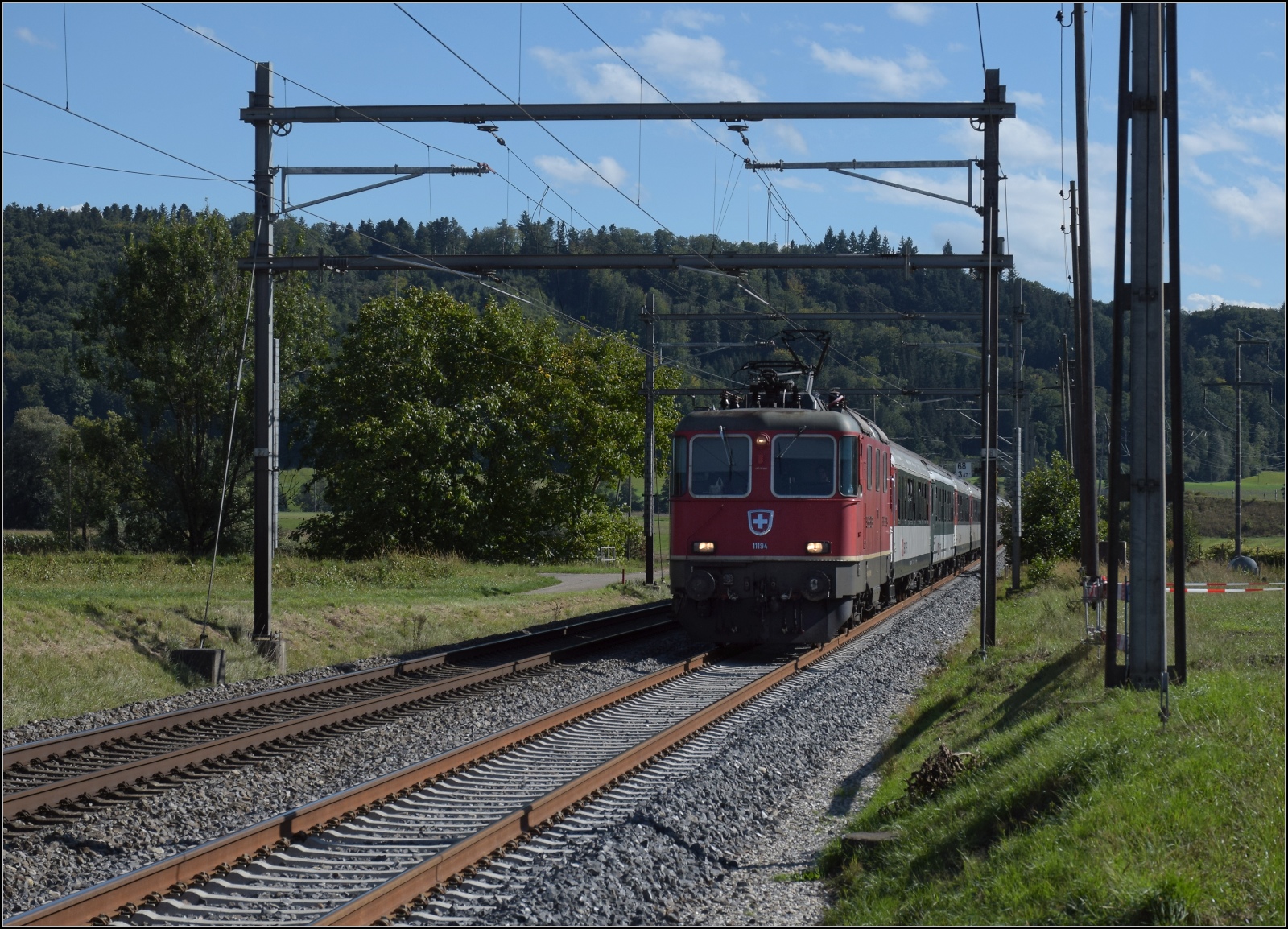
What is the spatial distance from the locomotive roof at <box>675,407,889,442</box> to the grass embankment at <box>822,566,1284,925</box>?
7.01 meters

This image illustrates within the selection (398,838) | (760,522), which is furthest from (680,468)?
(398,838)

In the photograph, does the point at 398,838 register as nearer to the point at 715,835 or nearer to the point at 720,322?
the point at 715,835

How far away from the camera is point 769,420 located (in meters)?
17.7

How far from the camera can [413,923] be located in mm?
6129

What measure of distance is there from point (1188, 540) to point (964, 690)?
95.0 ft

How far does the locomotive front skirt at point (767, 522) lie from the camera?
17266mm

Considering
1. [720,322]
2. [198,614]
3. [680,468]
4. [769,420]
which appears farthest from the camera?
[720,322]

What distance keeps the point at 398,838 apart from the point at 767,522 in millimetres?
10292

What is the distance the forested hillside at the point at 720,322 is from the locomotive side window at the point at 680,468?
12.5 meters

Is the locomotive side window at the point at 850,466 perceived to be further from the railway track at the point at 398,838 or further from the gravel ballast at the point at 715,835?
the railway track at the point at 398,838

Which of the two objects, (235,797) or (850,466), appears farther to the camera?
(850,466)

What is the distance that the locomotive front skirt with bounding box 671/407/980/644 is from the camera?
17.3 meters

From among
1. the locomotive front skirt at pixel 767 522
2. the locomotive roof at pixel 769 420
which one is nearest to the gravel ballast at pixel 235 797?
the locomotive front skirt at pixel 767 522

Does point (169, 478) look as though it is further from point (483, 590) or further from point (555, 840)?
point (555, 840)
